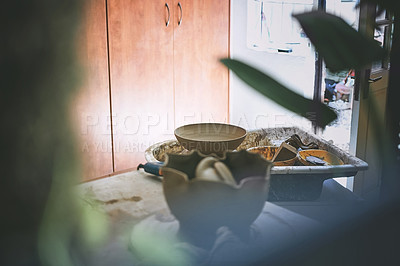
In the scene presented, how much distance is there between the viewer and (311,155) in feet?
5.01

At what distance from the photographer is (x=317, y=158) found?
141 cm

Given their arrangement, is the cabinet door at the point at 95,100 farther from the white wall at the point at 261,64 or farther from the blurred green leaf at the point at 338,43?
the blurred green leaf at the point at 338,43

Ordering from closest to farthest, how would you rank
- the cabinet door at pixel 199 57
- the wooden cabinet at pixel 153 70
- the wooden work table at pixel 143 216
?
1. the wooden work table at pixel 143 216
2. the wooden cabinet at pixel 153 70
3. the cabinet door at pixel 199 57

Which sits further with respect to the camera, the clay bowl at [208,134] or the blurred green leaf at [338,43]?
the clay bowl at [208,134]

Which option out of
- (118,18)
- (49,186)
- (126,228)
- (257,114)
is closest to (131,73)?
(118,18)

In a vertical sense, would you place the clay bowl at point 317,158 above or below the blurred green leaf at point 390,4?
below

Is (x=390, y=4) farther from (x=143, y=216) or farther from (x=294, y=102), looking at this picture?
(x=143, y=216)

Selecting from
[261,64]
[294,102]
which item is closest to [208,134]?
[294,102]

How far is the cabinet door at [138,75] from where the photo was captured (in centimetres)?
249

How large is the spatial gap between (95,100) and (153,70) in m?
0.46

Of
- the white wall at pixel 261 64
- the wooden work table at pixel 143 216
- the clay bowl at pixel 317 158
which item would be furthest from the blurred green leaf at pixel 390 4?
the white wall at pixel 261 64

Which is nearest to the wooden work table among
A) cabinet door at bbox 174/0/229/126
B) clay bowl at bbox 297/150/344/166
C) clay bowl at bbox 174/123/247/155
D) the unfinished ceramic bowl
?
the unfinished ceramic bowl

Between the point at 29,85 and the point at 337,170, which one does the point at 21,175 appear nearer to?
the point at 29,85

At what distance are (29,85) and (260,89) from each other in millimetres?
275
